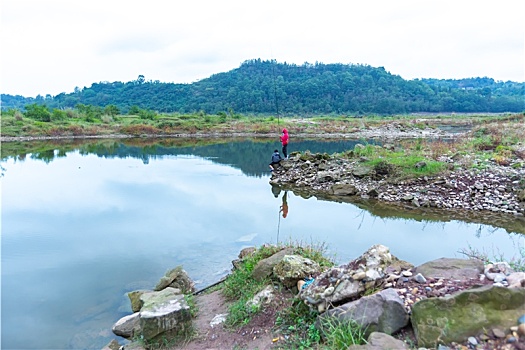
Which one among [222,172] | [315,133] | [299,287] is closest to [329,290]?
[299,287]

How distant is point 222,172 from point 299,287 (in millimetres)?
14992

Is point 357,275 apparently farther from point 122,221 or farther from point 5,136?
point 5,136

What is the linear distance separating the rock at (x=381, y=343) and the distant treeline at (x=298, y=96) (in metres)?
77.7

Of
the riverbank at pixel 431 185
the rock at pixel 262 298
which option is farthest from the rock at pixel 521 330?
the riverbank at pixel 431 185

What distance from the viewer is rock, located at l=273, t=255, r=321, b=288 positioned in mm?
5156

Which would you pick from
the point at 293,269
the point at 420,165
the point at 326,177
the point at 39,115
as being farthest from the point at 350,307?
the point at 39,115

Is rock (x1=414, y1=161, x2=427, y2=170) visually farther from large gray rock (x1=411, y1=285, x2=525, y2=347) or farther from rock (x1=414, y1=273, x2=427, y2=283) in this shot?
large gray rock (x1=411, y1=285, x2=525, y2=347)

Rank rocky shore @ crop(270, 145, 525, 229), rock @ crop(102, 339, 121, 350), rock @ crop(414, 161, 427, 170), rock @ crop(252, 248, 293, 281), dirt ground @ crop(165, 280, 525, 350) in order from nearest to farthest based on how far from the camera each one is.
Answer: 1. dirt ground @ crop(165, 280, 525, 350)
2. rock @ crop(102, 339, 121, 350)
3. rock @ crop(252, 248, 293, 281)
4. rocky shore @ crop(270, 145, 525, 229)
5. rock @ crop(414, 161, 427, 170)

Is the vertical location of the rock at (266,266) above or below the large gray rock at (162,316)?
above

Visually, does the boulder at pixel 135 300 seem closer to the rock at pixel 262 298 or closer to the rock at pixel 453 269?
the rock at pixel 262 298

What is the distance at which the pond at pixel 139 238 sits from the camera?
6.19 m

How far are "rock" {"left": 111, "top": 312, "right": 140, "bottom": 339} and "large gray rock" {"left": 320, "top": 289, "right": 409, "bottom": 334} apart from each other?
10.3 ft

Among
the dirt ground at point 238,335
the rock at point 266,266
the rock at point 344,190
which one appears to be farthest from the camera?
the rock at point 344,190

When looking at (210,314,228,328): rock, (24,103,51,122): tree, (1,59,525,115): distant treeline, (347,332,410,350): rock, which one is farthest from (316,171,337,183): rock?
(1,59,525,115): distant treeline
